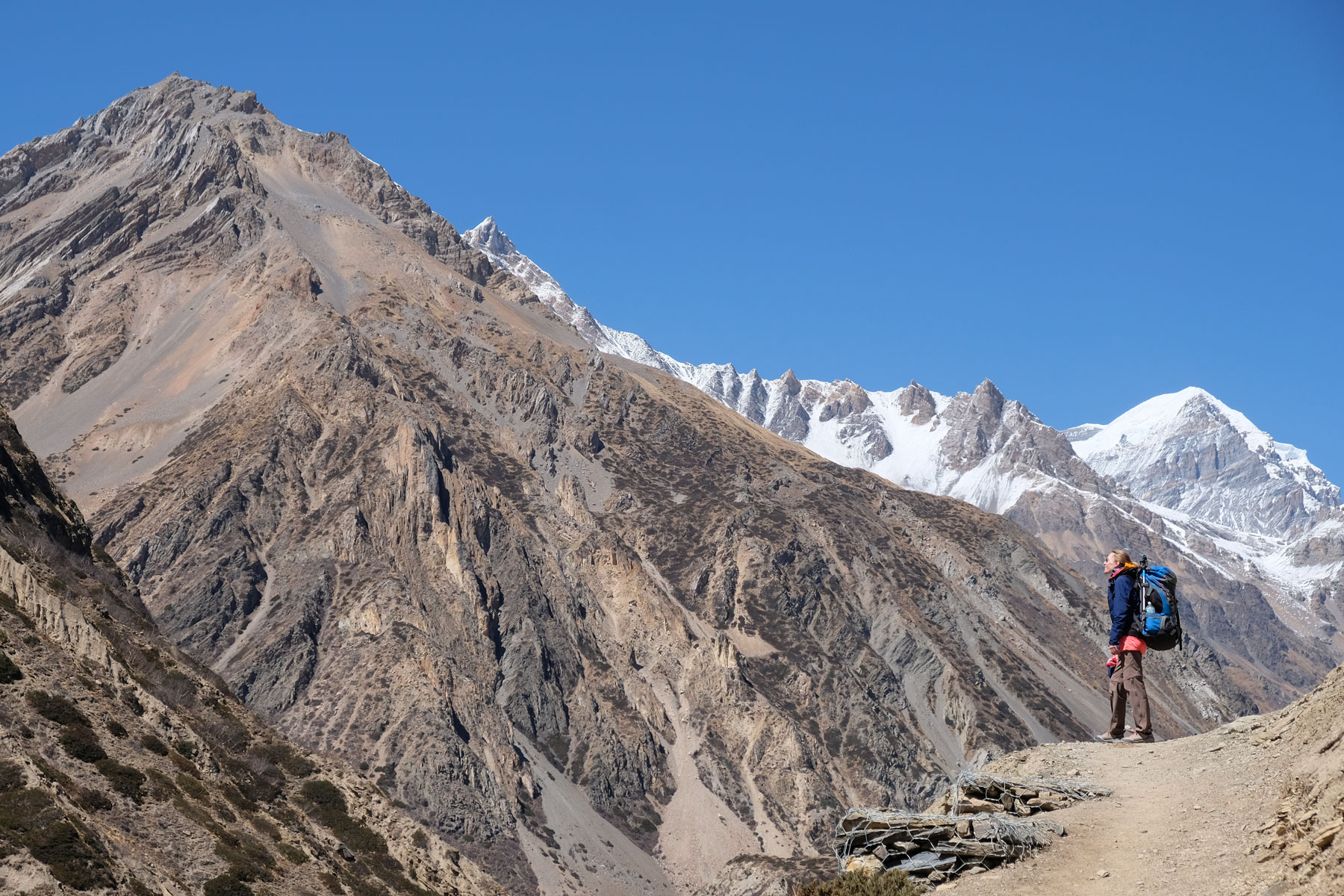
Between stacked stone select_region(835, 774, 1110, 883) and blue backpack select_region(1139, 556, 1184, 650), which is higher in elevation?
blue backpack select_region(1139, 556, 1184, 650)

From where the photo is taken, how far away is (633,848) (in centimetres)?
19100

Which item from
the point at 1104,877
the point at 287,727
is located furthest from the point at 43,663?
the point at 287,727

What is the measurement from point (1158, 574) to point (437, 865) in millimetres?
45167

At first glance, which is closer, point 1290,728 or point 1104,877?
point 1104,877

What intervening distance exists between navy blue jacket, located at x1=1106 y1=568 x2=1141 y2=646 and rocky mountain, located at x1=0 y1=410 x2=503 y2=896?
2432cm

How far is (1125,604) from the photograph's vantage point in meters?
24.5

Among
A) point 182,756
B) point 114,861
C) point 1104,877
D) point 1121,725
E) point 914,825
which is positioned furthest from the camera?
point 182,756

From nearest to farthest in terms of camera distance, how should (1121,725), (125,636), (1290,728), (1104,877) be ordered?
(1104,877), (1290,728), (1121,725), (125,636)

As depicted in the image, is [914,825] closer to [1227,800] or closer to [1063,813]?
[1063,813]

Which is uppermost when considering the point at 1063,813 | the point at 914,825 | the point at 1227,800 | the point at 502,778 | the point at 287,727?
the point at 1227,800

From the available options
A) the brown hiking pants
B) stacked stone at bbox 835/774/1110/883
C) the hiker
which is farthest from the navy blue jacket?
stacked stone at bbox 835/774/1110/883

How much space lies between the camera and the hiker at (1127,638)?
2455 centimetres

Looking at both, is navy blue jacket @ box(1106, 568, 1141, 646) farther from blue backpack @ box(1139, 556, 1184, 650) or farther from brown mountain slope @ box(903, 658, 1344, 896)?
brown mountain slope @ box(903, 658, 1344, 896)

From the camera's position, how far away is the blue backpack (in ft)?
77.9
